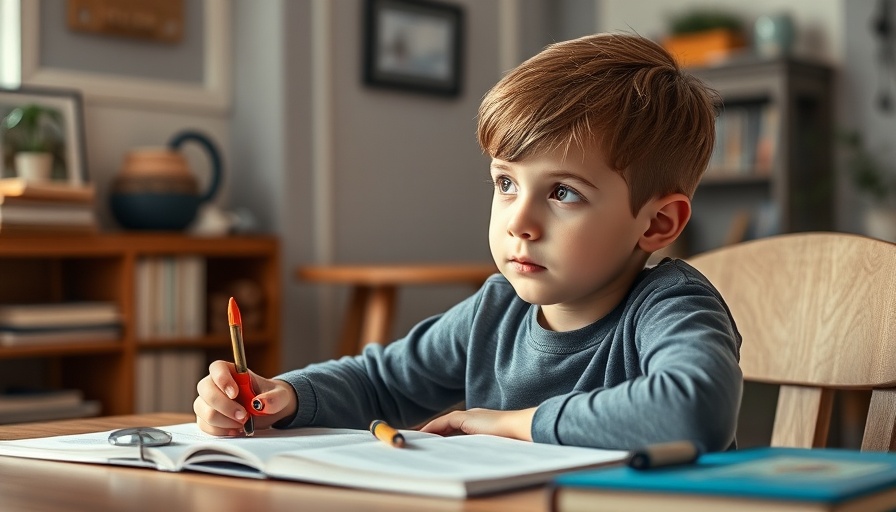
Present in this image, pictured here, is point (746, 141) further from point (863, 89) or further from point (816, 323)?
point (816, 323)

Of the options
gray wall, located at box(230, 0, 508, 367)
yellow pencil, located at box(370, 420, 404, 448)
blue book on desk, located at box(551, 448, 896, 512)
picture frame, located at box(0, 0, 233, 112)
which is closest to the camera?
blue book on desk, located at box(551, 448, 896, 512)

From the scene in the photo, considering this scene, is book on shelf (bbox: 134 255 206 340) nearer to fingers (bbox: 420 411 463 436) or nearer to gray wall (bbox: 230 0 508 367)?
gray wall (bbox: 230 0 508 367)

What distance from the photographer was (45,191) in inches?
113

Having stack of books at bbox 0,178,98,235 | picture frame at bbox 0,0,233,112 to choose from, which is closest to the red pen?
stack of books at bbox 0,178,98,235

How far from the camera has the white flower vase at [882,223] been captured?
13.2 ft

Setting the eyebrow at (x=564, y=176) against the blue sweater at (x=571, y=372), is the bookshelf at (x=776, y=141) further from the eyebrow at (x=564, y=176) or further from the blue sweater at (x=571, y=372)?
the eyebrow at (x=564, y=176)

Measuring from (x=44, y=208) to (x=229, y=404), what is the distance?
2093mm

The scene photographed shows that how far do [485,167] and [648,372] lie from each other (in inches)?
138

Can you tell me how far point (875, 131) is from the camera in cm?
428

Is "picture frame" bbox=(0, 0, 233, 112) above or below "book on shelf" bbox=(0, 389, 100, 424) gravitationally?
above

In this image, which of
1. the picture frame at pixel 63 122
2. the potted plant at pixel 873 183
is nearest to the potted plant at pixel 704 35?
the potted plant at pixel 873 183

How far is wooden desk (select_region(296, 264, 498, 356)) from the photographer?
10.4 ft

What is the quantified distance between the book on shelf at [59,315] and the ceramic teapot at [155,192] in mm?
323

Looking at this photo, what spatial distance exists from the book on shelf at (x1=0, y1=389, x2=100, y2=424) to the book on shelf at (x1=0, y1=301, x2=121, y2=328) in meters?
0.19
